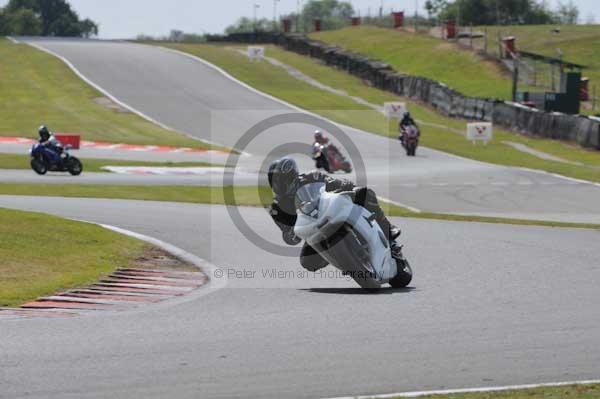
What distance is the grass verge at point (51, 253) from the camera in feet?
38.8

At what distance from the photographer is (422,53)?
66.8 metres

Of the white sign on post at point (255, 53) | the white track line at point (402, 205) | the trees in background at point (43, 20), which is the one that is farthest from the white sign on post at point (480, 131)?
the trees in background at point (43, 20)

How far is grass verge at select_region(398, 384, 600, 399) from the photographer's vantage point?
713 cm

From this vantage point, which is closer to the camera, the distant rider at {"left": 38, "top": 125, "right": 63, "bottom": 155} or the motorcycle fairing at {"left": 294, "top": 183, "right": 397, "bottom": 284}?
the motorcycle fairing at {"left": 294, "top": 183, "right": 397, "bottom": 284}

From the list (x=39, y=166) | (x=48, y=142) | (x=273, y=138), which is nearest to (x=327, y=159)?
(x=48, y=142)

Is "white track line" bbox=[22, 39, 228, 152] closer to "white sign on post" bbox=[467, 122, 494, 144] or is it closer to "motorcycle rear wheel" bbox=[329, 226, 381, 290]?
"white sign on post" bbox=[467, 122, 494, 144]

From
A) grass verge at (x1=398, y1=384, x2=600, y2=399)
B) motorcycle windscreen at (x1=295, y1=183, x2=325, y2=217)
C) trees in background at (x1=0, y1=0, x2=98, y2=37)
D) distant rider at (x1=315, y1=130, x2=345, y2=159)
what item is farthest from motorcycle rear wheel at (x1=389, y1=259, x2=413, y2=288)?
trees in background at (x1=0, y1=0, x2=98, y2=37)

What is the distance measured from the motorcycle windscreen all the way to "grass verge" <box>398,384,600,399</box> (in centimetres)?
414

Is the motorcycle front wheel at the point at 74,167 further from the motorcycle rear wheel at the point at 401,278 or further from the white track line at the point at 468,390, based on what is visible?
the white track line at the point at 468,390

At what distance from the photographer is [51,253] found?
13.8 m

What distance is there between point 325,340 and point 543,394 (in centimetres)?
198

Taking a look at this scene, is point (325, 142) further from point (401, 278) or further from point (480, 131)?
point (401, 278)

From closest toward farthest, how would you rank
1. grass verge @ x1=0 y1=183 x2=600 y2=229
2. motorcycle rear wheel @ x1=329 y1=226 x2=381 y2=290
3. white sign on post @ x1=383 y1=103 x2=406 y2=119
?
1. motorcycle rear wheel @ x1=329 y1=226 x2=381 y2=290
2. grass verge @ x1=0 y1=183 x2=600 y2=229
3. white sign on post @ x1=383 y1=103 x2=406 y2=119

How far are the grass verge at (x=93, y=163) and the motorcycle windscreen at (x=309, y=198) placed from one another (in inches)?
852
